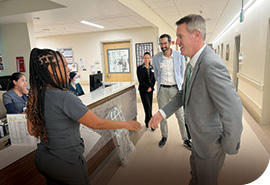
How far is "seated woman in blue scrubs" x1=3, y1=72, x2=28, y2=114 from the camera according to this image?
2.57 m

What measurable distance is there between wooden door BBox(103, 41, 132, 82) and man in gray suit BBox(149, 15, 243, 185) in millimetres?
6420

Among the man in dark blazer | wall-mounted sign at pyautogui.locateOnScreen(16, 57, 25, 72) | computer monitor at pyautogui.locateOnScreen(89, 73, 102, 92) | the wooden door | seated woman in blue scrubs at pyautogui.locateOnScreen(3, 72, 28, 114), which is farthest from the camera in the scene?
the wooden door

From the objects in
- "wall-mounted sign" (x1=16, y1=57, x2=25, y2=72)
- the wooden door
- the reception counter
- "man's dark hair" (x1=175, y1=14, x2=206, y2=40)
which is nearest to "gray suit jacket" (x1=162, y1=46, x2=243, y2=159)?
"man's dark hair" (x1=175, y1=14, x2=206, y2=40)

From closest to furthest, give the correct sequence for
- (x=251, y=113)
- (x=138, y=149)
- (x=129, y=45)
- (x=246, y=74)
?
1. (x=138, y=149)
2. (x=251, y=113)
3. (x=246, y=74)
4. (x=129, y=45)

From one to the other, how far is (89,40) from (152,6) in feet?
12.7

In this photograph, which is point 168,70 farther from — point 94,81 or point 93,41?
point 93,41

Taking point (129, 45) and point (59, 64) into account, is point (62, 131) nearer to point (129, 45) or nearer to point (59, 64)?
point (59, 64)

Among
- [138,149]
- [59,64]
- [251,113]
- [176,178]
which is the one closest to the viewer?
[59,64]

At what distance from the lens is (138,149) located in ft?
9.98

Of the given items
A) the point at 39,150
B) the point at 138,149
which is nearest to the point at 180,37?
the point at 39,150

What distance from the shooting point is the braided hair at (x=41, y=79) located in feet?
3.49

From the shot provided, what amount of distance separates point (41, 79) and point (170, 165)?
2103 millimetres

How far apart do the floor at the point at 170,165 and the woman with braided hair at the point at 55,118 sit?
4.09 ft

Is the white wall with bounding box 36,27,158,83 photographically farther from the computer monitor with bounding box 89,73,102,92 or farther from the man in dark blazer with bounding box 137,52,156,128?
the computer monitor with bounding box 89,73,102,92
